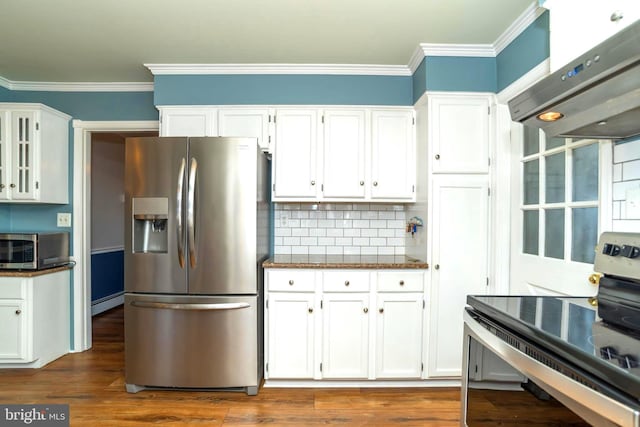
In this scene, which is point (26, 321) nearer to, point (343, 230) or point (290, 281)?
point (290, 281)

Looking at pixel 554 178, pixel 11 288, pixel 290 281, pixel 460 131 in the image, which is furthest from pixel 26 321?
pixel 554 178

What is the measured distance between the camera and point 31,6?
191 cm

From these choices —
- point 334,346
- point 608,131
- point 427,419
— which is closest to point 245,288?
point 334,346

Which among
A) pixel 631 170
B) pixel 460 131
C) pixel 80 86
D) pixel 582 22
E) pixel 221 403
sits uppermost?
pixel 80 86

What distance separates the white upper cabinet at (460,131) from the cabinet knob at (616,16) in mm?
1287

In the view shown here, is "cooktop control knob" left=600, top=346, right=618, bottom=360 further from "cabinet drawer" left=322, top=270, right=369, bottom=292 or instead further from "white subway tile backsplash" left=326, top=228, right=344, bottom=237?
"white subway tile backsplash" left=326, top=228, right=344, bottom=237

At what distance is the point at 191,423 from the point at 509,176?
2.58m

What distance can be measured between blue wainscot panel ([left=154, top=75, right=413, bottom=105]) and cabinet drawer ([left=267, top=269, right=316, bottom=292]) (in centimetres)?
139

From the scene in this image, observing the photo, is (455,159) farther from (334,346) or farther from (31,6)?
(31,6)

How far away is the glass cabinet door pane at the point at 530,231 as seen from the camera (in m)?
1.98

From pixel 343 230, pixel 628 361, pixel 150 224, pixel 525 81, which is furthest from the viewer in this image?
pixel 343 230

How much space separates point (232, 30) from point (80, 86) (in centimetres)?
186

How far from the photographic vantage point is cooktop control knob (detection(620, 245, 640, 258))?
3.94 feet

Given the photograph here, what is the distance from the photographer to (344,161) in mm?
2631
